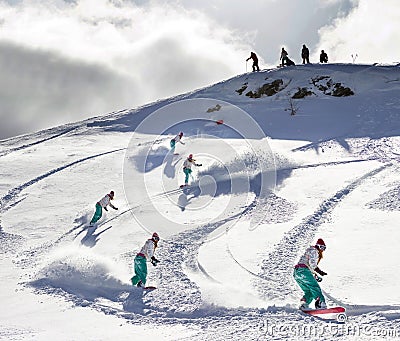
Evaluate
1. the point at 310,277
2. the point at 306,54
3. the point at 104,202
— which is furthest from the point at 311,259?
the point at 306,54

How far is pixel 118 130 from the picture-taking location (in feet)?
100

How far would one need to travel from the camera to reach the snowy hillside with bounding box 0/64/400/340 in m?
8.04

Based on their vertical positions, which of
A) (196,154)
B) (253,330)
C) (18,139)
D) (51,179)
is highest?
(18,139)

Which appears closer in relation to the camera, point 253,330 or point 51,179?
point 253,330

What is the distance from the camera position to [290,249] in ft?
36.1

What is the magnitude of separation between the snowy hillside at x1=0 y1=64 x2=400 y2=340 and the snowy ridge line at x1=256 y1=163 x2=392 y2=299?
49 millimetres

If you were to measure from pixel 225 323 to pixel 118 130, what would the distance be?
2411cm

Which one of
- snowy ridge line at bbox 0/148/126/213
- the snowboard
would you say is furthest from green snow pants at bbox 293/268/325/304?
snowy ridge line at bbox 0/148/126/213

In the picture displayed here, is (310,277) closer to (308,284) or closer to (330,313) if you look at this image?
(308,284)

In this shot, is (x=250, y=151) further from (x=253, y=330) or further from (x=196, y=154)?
(x=253, y=330)

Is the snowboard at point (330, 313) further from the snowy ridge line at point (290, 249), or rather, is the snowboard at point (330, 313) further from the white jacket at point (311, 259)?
the snowy ridge line at point (290, 249)

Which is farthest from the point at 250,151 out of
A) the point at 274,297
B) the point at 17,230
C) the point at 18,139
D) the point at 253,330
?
the point at 18,139

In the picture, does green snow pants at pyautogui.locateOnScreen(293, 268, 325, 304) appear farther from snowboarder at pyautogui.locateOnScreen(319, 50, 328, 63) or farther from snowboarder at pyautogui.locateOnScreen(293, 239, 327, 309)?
snowboarder at pyautogui.locateOnScreen(319, 50, 328, 63)

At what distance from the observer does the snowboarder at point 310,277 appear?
7.94 m
